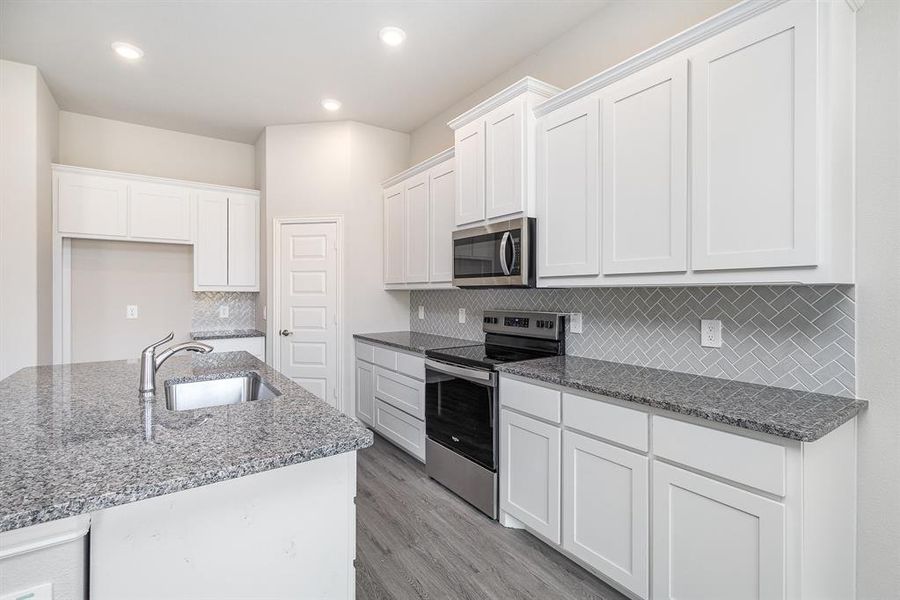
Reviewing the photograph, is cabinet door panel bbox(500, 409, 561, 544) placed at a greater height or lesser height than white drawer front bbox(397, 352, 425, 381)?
lesser

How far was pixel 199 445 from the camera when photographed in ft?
3.62

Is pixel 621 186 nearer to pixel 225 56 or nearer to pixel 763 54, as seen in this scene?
pixel 763 54

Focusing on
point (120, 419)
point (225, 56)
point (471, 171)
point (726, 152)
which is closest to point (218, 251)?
point (225, 56)

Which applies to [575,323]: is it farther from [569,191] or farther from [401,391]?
[401,391]

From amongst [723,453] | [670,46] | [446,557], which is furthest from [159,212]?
[723,453]

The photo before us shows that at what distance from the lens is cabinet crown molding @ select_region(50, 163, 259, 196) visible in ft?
11.9

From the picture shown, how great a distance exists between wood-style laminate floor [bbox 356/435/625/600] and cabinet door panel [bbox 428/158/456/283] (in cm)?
162

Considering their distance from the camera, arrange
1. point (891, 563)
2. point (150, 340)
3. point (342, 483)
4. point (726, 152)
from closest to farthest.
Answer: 1. point (342, 483)
2. point (891, 563)
3. point (726, 152)
4. point (150, 340)

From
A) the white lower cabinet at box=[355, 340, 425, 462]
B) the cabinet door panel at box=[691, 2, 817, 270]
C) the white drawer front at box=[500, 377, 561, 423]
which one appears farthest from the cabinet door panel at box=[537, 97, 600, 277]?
the white lower cabinet at box=[355, 340, 425, 462]

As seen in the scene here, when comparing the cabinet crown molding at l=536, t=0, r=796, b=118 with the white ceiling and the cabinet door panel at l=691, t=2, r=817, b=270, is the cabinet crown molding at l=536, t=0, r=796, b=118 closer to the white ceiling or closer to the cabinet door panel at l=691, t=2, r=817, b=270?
the cabinet door panel at l=691, t=2, r=817, b=270

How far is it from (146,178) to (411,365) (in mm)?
3064

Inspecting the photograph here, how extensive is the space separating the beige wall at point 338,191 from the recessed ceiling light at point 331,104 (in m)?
0.30

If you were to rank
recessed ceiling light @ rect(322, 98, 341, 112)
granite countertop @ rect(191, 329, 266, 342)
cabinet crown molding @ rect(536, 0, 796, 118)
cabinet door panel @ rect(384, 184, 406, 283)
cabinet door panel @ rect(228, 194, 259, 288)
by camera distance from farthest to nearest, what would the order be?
cabinet door panel @ rect(228, 194, 259, 288) < granite countertop @ rect(191, 329, 266, 342) < cabinet door panel @ rect(384, 184, 406, 283) < recessed ceiling light @ rect(322, 98, 341, 112) < cabinet crown molding @ rect(536, 0, 796, 118)

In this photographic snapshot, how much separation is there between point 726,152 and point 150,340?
494cm
